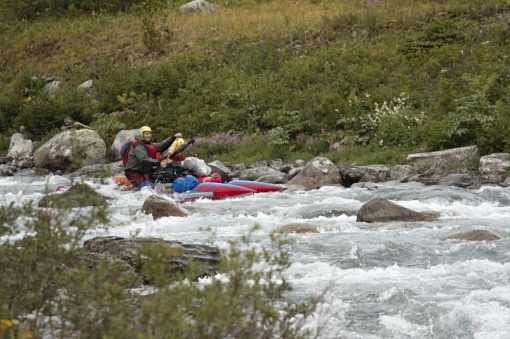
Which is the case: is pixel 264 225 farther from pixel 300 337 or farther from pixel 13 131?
pixel 13 131

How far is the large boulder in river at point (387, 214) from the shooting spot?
1116 centimetres

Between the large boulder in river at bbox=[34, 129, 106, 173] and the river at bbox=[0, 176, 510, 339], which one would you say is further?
the large boulder in river at bbox=[34, 129, 106, 173]

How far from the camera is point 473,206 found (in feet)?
39.6

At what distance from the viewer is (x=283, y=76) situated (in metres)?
21.4

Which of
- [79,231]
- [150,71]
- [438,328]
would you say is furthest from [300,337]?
[150,71]

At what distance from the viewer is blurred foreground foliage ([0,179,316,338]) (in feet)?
13.1

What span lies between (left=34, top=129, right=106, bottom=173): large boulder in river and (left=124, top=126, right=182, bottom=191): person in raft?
16.9 ft

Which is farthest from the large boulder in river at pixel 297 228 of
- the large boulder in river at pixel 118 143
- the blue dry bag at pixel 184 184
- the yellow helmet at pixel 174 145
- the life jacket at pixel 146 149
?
the large boulder in river at pixel 118 143

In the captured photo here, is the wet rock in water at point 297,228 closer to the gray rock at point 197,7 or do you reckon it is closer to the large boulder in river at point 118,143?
the large boulder in river at point 118,143

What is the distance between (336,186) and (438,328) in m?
8.54

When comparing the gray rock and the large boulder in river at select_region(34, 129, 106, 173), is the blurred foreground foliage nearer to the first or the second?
the large boulder in river at select_region(34, 129, 106, 173)

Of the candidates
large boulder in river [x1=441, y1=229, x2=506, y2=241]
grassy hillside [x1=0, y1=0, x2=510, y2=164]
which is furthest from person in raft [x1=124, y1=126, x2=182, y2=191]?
large boulder in river [x1=441, y1=229, x2=506, y2=241]

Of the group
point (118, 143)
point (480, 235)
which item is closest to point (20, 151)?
point (118, 143)

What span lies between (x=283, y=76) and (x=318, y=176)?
21.6ft
